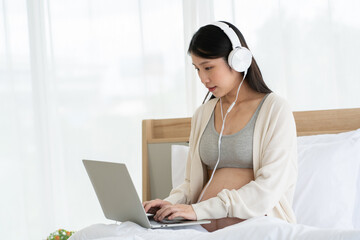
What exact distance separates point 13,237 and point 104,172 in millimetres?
1789

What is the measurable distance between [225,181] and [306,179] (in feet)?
1.39

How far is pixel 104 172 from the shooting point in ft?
5.25

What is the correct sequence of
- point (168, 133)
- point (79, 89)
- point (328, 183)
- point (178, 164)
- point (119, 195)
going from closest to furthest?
1. point (119, 195)
2. point (328, 183)
3. point (178, 164)
4. point (168, 133)
5. point (79, 89)

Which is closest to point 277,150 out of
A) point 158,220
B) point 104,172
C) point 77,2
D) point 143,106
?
Result: point 158,220

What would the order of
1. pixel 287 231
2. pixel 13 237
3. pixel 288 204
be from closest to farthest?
1. pixel 287 231
2. pixel 288 204
3. pixel 13 237

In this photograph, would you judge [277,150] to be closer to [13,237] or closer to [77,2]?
[77,2]

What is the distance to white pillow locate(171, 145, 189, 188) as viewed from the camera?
2361mm

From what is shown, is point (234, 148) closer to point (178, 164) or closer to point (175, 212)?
point (175, 212)

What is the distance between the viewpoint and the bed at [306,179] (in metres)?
1.21

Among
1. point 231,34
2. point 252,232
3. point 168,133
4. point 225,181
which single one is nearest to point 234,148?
point 225,181

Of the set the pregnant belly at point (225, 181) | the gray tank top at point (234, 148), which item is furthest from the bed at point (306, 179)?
the gray tank top at point (234, 148)

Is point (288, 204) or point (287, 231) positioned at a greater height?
point (287, 231)

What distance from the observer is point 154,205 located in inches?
69.3

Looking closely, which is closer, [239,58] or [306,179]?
[239,58]
